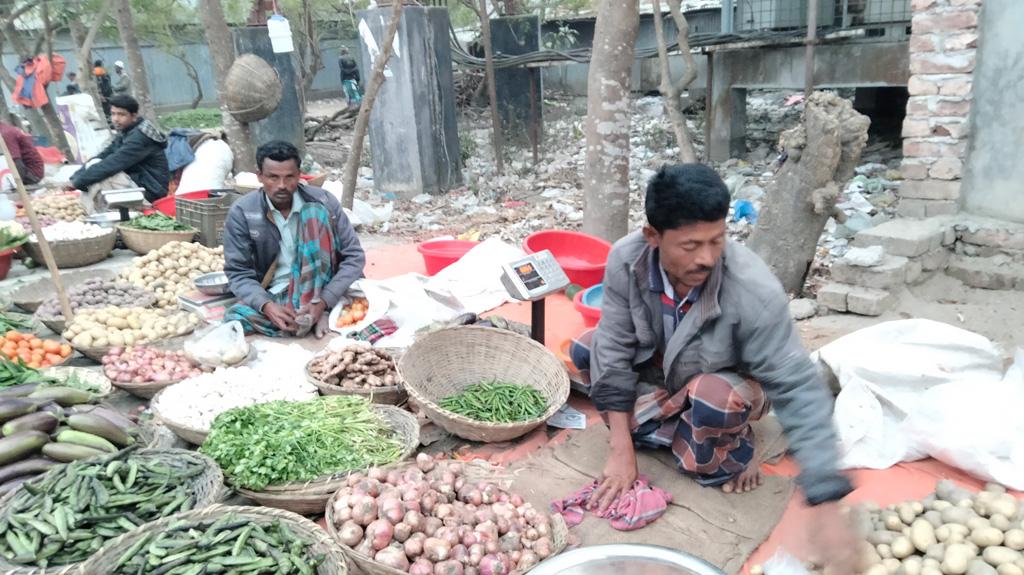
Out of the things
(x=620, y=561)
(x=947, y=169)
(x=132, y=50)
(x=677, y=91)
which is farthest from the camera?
(x=132, y=50)

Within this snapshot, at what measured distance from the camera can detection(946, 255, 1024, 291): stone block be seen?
14.6 ft

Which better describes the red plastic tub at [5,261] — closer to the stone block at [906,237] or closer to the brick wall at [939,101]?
the stone block at [906,237]

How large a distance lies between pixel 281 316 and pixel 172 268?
1.69 meters

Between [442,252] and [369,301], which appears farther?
A: [442,252]

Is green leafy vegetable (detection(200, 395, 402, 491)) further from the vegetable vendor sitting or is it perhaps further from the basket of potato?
the basket of potato

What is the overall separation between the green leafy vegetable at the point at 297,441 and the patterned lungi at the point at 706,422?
39.2 inches

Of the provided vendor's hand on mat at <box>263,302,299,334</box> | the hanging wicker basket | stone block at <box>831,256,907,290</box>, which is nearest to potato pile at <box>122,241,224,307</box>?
vendor's hand on mat at <box>263,302,299,334</box>

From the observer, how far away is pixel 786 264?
4828 millimetres

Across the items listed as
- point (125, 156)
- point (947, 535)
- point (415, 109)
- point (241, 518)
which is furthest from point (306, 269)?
point (415, 109)

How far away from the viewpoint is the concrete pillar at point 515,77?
1152 cm

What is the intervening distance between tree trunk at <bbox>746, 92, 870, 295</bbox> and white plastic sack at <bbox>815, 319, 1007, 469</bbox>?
1466mm

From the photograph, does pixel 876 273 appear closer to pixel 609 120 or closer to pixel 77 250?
pixel 609 120

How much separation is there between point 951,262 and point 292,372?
4.03m

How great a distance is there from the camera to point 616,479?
2.74m
